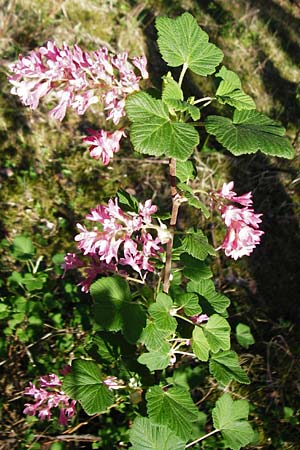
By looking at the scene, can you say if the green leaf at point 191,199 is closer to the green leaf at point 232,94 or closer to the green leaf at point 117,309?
the green leaf at point 232,94

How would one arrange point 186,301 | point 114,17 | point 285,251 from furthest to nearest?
point 114,17 → point 285,251 → point 186,301

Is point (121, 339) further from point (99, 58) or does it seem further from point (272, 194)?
point (272, 194)

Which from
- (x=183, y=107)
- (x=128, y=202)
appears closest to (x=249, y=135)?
(x=183, y=107)

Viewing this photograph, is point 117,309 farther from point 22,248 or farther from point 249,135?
point 22,248

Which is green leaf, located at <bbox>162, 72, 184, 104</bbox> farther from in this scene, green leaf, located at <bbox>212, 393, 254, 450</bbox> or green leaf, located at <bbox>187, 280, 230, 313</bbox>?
green leaf, located at <bbox>212, 393, 254, 450</bbox>

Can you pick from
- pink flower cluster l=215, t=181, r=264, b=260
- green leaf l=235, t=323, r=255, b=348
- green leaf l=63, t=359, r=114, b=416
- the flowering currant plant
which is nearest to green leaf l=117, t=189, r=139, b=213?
the flowering currant plant

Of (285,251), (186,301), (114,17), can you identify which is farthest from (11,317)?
(114,17)
